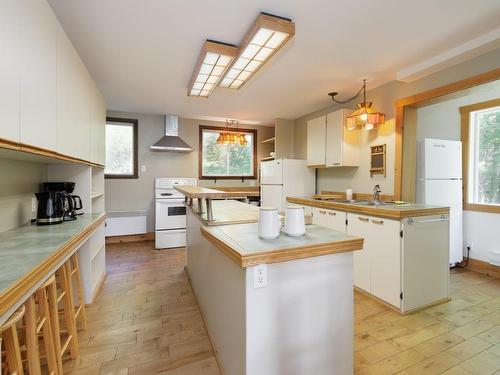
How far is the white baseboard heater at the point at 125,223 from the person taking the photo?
4.52 meters

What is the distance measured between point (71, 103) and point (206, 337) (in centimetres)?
212

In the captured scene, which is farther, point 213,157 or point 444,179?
point 213,157

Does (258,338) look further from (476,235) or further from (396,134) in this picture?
(476,235)

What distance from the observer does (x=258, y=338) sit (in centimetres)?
118

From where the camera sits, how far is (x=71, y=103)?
6.36 feet

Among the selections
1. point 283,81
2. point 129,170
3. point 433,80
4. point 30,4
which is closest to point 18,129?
point 30,4

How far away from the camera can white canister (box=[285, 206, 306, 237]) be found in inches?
54.4

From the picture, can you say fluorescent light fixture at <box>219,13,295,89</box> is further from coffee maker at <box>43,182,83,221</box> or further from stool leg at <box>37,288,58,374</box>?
stool leg at <box>37,288,58,374</box>

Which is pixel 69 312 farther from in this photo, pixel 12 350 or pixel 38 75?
pixel 38 75

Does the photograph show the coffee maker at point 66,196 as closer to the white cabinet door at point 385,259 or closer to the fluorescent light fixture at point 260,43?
the fluorescent light fixture at point 260,43

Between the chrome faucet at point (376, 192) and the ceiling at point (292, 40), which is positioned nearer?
the ceiling at point (292, 40)

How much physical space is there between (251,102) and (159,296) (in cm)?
307

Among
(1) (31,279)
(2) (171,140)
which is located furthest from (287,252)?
(2) (171,140)

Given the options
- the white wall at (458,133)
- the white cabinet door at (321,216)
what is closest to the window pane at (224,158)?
the white cabinet door at (321,216)
